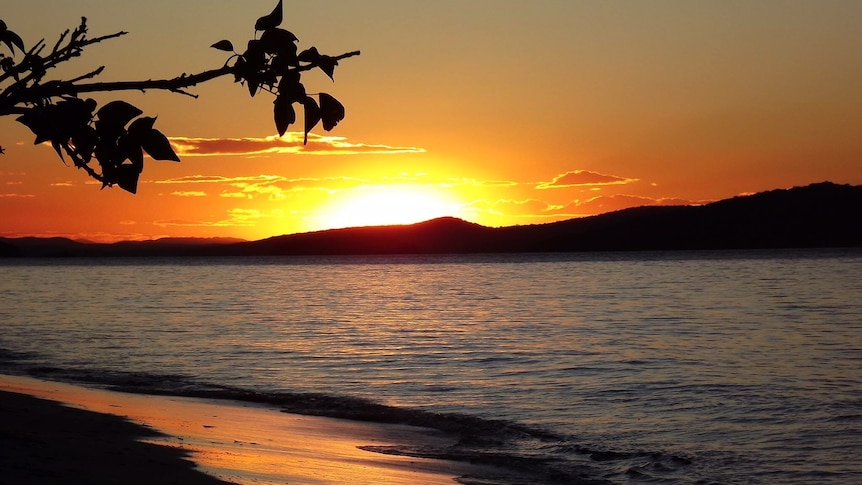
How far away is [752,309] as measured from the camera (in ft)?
175

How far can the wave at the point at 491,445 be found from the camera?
1390 cm

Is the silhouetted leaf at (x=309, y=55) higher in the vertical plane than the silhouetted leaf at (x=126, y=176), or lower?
higher

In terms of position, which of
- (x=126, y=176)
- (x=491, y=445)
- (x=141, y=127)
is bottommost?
(x=491, y=445)

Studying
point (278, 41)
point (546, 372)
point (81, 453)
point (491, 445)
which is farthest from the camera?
point (546, 372)

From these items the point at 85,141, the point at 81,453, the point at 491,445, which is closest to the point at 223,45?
the point at 85,141

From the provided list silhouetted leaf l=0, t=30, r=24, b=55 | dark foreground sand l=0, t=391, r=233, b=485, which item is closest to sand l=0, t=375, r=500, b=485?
dark foreground sand l=0, t=391, r=233, b=485

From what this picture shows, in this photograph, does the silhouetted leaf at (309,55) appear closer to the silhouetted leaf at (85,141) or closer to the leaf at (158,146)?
the leaf at (158,146)

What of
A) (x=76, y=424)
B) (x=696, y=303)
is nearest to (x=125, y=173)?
(x=76, y=424)

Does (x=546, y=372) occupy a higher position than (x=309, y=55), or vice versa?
(x=309, y=55)

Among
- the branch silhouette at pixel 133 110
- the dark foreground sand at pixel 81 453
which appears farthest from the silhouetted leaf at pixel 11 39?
the dark foreground sand at pixel 81 453

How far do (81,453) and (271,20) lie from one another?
1109 centimetres

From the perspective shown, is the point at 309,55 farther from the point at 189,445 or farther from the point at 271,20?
the point at 189,445

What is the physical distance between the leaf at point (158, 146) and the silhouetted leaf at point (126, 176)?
0.28ft

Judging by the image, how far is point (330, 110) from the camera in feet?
7.17
